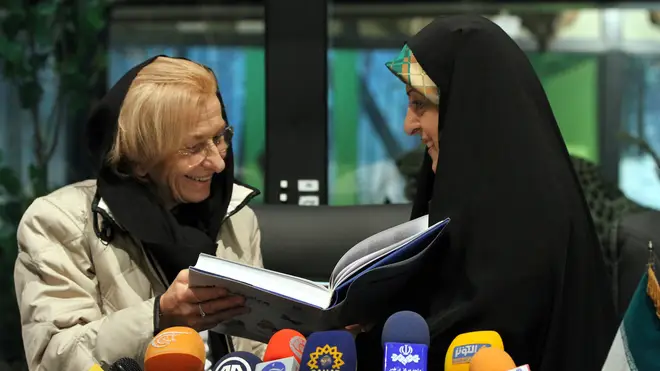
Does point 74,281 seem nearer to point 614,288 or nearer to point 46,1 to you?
point 614,288

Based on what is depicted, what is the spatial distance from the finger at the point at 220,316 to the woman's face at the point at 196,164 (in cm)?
47

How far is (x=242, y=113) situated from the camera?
475 cm

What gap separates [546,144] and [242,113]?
346 centimetres

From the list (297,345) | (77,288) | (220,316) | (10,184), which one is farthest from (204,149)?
(10,184)

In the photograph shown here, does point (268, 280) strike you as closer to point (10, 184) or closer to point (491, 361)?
point (491, 361)

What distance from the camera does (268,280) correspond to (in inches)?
52.4

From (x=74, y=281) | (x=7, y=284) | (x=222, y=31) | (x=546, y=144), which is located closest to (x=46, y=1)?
(x=222, y=31)

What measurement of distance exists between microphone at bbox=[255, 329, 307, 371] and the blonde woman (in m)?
0.47

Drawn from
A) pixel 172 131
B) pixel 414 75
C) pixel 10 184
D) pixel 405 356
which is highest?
pixel 414 75

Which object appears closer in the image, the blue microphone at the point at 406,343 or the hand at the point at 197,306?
the blue microphone at the point at 406,343

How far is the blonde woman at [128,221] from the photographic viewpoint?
1.69 metres

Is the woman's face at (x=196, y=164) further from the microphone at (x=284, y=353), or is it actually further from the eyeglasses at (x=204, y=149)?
the microphone at (x=284, y=353)

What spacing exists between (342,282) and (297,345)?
16 centimetres

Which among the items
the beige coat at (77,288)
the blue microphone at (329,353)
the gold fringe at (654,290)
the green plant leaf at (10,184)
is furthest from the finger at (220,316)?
the green plant leaf at (10,184)
